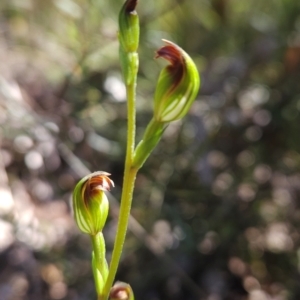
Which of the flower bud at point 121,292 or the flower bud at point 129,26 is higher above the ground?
→ the flower bud at point 129,26

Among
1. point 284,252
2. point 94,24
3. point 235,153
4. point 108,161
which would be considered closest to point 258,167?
point 235,153

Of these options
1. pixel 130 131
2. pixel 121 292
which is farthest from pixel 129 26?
pixel 121 292

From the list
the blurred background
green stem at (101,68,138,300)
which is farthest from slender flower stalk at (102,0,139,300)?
the blurred background

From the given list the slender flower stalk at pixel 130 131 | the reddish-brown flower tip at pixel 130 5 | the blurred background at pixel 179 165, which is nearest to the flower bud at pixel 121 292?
the slender flower stalk at pixel 130 131

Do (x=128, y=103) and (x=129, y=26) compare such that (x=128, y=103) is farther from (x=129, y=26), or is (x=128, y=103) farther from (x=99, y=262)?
(x=99, y=262)

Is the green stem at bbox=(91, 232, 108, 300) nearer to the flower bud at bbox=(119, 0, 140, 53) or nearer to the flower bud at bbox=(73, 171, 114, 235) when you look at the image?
the flower bud at bbox=(73, 171, 114, 235)

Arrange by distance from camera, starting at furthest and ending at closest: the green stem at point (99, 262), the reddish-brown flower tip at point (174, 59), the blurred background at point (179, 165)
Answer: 1. the blurred background at point (179, 165)
2. the green stem at point (99, 262)
3. the reddish-brown flower tip at point (174, 59)

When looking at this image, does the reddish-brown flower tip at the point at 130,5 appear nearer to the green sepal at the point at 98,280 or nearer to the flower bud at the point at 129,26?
the flower bud at the point at 129,26
